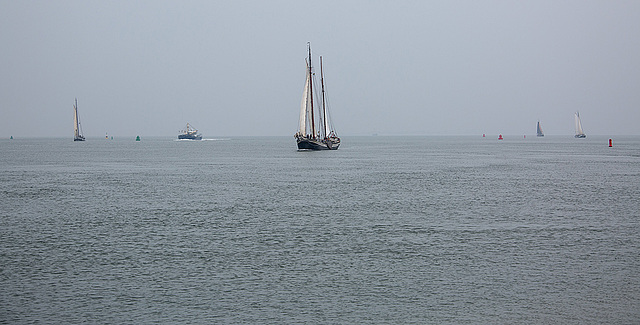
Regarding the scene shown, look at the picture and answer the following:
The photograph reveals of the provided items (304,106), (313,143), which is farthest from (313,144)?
(304,106)

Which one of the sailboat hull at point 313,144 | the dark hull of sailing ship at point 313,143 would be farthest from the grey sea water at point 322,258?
the sailboat hull at point 313,144

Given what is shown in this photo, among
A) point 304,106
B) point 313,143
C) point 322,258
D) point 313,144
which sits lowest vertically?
point 322,258

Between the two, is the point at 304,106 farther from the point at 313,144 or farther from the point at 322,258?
the point at 322,258

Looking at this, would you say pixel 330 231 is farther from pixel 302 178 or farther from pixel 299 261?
pixel 302 178

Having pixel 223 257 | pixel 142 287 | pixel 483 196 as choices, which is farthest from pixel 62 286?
pixel 483 196

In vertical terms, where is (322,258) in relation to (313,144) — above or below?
below

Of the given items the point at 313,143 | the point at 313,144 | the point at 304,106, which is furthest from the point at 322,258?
the point at 313,144

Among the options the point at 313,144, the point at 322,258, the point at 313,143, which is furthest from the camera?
the point at 313,144

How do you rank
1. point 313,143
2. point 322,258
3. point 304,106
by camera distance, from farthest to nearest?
point 313,143
point 304,106
point 322,258

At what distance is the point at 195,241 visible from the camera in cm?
3197

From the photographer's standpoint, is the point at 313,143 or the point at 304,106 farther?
the point at 313,143

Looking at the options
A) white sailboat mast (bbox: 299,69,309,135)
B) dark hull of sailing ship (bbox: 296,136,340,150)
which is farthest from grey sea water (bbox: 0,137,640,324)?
dark hull of sailing ship (bbox: 296,136,340,150)

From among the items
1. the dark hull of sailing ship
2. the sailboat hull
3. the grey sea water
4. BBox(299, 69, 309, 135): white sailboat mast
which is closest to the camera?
the grey sea water

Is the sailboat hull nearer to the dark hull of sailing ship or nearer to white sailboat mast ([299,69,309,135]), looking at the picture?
the dark hull of sailing ship
